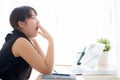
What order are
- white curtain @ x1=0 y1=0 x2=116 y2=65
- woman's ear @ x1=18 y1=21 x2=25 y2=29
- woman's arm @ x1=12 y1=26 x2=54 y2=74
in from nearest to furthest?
1. woman's arm @ x1=12 y1=26 x2=54 y2=74
2. woman's ear @ x1=18 y1=21 x2=25 y2=29
3. white curtain @ x1=0 y1=0 x2=116 y2=65

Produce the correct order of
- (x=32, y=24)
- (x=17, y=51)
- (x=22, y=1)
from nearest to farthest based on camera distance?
(x=17, y=51)
(x=32, y=24)
(x=22, y=1)

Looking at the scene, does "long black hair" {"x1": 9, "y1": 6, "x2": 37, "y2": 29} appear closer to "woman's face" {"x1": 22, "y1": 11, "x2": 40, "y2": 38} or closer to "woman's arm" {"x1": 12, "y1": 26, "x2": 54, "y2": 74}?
"woman's face" {"x1": 22, "y1": 11, "x2": 40, "y2": 38}

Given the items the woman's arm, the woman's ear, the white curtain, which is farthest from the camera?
the white curtain

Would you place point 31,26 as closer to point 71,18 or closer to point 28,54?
point 28,54

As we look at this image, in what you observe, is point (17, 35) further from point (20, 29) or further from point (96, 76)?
point (96, 76)

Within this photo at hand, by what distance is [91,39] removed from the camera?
273 centimetres

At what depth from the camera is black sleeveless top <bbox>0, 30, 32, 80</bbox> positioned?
1555 millimetres

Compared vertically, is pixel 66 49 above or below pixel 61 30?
below

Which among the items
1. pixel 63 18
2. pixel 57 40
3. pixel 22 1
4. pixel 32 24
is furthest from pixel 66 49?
pixel 32 24

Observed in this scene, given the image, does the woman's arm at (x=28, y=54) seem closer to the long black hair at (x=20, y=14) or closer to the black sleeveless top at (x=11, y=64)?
the black sleeveless top at (x=11, y=64)

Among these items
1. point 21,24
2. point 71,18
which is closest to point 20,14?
point 21,24

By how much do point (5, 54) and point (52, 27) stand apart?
120 cm

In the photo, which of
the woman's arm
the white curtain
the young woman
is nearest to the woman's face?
the young woman

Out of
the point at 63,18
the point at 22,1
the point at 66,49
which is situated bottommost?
the point at 66,49
